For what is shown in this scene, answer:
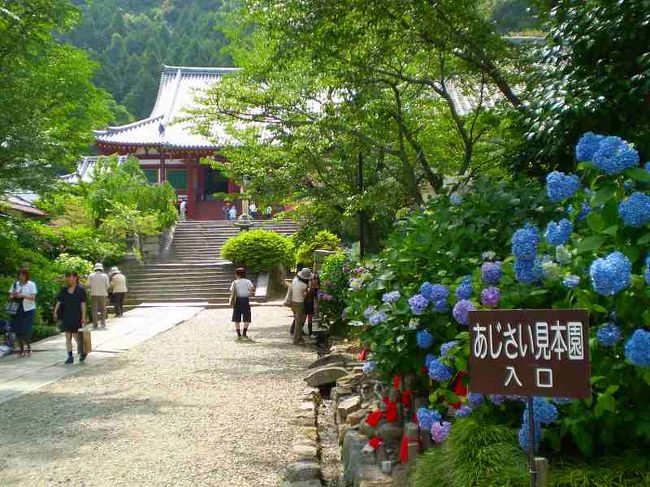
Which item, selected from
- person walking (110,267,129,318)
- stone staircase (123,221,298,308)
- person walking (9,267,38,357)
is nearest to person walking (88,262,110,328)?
person walking (110,267,129,318)

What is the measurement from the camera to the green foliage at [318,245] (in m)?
21.1

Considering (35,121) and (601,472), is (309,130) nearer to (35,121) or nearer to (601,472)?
(35,121)

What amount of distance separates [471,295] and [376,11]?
492cm

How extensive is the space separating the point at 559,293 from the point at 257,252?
20.9 m

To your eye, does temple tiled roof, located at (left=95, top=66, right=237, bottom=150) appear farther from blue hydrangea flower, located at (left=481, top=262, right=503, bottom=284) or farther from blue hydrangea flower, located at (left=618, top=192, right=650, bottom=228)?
blue hydrangea flower, located at (left=618, top=192, right=650, bottom=228)

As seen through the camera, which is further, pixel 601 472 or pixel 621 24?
pixel 621 24

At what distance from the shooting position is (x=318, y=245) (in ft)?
71.1

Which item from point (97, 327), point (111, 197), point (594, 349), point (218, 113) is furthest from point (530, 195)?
point (111, 197)

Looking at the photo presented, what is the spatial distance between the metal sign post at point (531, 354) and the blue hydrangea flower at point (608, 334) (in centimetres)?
48

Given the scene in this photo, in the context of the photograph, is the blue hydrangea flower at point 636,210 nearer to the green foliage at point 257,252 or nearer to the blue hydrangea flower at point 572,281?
the blue hydrangea flower at point 572,281

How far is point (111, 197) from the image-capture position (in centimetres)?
2630

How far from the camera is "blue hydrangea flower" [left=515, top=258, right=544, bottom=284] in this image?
11.4 ft

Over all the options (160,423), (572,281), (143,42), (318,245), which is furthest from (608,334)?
(143,42)

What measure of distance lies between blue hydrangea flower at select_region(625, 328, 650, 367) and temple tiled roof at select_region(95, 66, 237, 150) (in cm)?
2803
